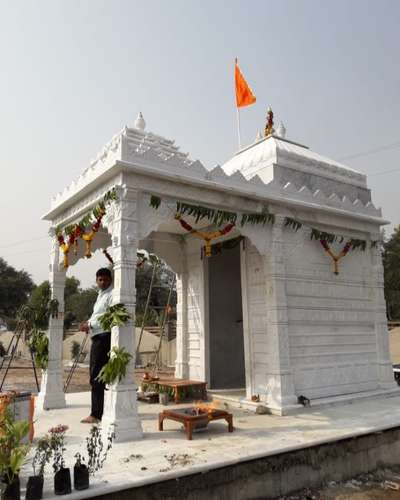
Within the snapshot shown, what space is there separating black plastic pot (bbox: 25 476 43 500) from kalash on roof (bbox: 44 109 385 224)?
11.6 feet

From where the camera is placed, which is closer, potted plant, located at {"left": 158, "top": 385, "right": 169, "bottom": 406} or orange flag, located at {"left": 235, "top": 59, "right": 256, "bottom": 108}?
potted plant, located at {"left": 158, "top": 385, "right": 169, "bottom": 406}

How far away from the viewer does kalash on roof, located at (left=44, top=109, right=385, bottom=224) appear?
18.7 feet

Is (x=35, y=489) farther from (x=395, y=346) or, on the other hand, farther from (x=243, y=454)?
(x=395, y=346)

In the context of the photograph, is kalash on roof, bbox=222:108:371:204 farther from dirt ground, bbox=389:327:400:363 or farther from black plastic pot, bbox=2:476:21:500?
dirt ground, bbox=389:327:400:363

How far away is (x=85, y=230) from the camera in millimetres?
7168

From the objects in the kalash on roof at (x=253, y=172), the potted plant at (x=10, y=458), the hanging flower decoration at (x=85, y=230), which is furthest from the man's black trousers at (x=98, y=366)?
the potted plant at (x=10, y=458)

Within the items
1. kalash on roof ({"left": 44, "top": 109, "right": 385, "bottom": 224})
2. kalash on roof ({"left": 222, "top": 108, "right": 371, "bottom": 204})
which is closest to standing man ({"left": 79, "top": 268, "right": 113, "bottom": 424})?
kalash on roof ({"left": 44, "top": 109, "right": 385, "bottom": 224})

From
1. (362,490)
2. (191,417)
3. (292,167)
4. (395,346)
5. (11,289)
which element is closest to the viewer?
(362,490)

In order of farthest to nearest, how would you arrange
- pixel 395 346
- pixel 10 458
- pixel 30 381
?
pixel 395 346 < pixel 30 381 < pixel 10 458

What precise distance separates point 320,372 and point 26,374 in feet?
38.0

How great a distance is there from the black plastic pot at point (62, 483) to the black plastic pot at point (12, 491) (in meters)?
0.27

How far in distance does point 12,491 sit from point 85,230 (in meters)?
4.53

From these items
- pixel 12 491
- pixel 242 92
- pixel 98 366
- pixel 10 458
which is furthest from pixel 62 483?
pixel 242 92

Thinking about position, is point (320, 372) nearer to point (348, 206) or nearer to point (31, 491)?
point (348, 206)
